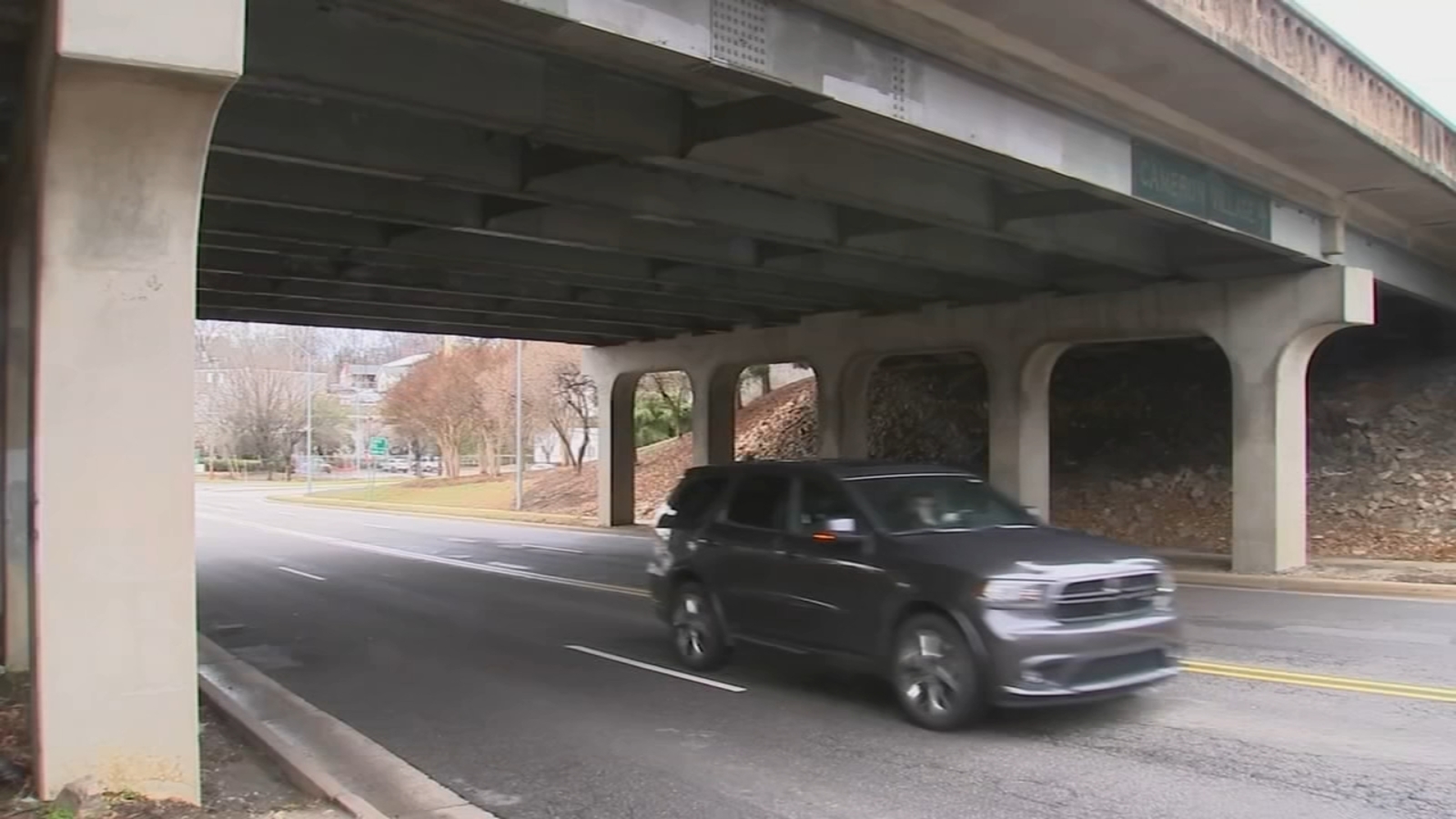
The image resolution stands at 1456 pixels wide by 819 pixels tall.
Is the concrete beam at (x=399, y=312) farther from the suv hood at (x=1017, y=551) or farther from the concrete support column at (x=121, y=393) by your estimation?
the suv hood at (x=1017, y=551)

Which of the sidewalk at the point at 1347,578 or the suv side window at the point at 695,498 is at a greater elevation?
the suv side window at the point at 695,498

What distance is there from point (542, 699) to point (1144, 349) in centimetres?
2448

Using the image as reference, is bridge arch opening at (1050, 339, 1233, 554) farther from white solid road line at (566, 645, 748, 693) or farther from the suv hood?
the suv hood

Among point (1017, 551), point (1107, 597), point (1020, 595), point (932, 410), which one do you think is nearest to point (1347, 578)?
point (1107, 597)

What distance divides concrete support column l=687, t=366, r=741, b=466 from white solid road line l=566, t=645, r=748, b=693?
1725 cm

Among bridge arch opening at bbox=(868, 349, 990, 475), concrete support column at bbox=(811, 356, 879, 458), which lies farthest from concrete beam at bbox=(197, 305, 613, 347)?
bridge arch opening at bbox=(868, 349, 990, 475)

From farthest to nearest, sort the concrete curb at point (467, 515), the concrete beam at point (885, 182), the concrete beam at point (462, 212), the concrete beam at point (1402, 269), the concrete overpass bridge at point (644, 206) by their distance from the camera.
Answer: the concrete curb at point (467, 515), the concrete beam at point (1402, 269), the concrete beam at point (462, 212), the concrete beam at point (885, 182), the concrete overpass bridge at point (644, 206)

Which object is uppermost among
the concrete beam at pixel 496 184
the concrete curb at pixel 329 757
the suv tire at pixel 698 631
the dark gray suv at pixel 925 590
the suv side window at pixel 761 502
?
the concrete beam at pixel 496 184

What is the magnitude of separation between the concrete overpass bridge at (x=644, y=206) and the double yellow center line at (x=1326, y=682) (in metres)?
4.76

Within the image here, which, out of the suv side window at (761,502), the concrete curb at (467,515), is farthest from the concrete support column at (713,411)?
the suv side window at (761,502)

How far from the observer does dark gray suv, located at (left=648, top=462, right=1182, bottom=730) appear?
6.81m

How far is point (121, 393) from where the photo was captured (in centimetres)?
517

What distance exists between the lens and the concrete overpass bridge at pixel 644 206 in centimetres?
512

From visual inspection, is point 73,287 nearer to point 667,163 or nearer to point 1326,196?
point 667,163
